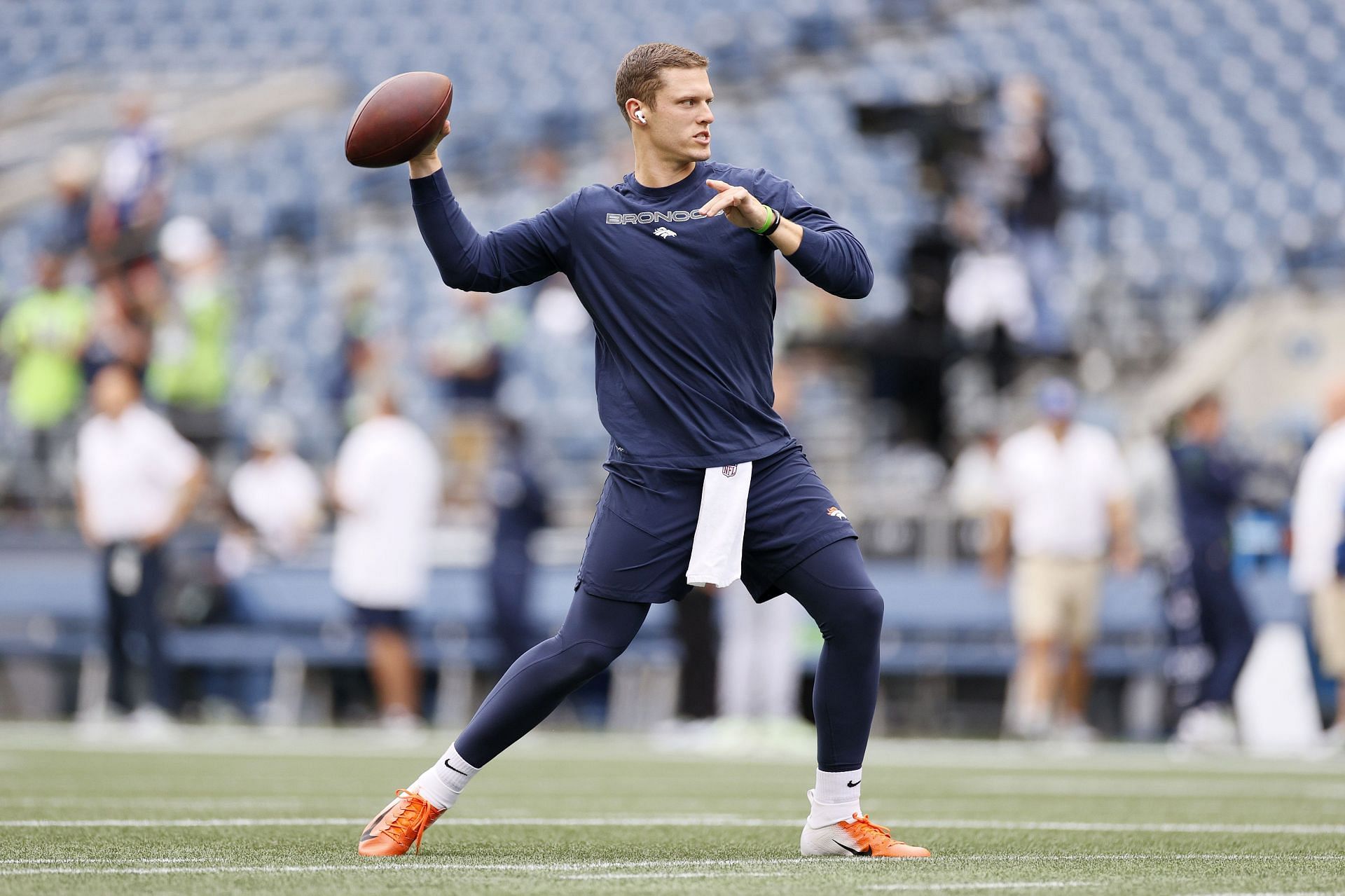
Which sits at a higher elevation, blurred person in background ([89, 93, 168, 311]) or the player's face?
blurred person in background ([89, 93, 168, 311])

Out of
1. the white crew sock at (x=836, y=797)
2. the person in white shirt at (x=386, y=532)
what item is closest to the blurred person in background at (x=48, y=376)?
the person in white shirt at (x=386, y=532)

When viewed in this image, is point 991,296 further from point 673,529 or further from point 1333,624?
point 673,529

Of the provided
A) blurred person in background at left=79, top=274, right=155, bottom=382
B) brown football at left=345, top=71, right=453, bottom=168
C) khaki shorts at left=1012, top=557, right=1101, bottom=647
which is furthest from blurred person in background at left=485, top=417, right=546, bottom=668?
brown football at left=345, top=71, right=453, bottom=168

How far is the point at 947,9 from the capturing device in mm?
21031

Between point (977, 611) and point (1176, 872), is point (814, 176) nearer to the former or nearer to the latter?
point (977, 611)

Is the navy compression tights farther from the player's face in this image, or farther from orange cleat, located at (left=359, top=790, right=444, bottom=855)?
the player's face

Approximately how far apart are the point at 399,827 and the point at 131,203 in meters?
12.3

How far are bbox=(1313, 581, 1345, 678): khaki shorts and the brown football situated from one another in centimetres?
771

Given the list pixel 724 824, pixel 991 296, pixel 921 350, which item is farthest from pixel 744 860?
pixel 991 296

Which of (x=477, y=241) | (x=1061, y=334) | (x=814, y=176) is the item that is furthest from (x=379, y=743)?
(x=814, y=176)

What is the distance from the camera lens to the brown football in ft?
15.4

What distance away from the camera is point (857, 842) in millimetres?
4746

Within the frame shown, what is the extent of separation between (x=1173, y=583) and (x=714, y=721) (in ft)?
9.17

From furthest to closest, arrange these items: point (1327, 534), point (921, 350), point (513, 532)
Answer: point (921, 350) < point (513, 532) < point (1327, 534)
